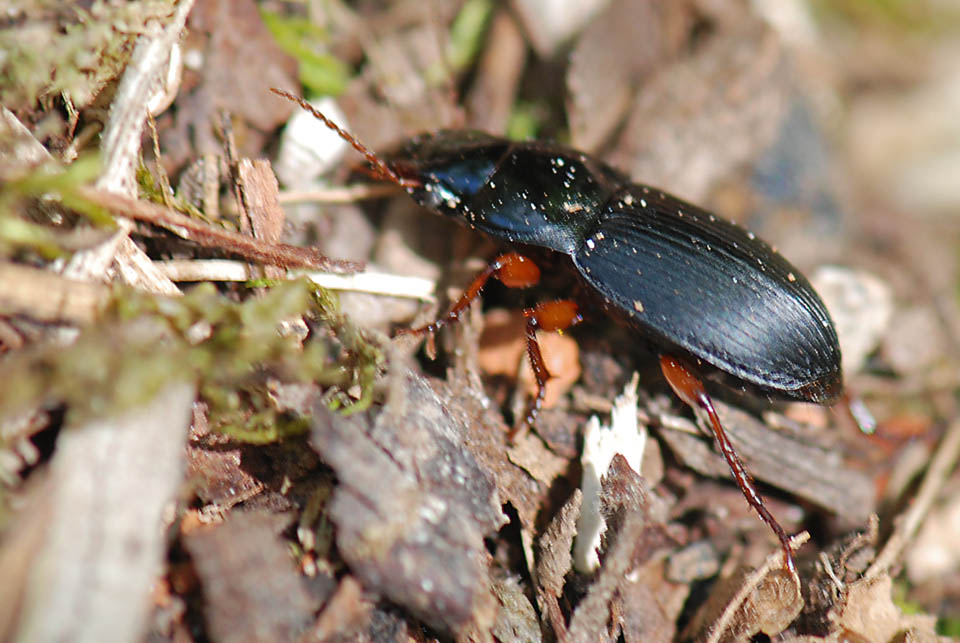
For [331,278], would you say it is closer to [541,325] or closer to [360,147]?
[360,147]

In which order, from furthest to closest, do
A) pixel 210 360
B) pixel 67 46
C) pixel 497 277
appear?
pixel 497 277 → pixel 67 46 → pixel 210 360

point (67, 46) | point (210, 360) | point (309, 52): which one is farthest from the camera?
point (309, 52)

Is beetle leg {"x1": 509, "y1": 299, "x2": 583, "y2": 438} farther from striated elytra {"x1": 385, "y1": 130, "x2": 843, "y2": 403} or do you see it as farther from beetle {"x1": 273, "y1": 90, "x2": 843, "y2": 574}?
striated elytra {"x1": 385, "y1": 130, "x2": 843, "y2": 403}

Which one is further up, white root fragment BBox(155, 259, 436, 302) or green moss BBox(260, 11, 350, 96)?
green moss BBox(260, 11, 350, 96)

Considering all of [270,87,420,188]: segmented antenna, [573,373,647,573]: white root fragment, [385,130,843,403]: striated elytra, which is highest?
[385,130,843,403]: striated elytra

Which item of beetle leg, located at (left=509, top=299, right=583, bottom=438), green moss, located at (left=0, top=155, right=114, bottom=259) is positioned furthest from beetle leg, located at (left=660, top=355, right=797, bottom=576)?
green moss, located at (left=0, top=155, right=114, bottom=259)

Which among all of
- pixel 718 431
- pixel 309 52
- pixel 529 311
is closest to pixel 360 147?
pixel 309 52

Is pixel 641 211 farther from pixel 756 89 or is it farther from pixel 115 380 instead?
pixel 115 380

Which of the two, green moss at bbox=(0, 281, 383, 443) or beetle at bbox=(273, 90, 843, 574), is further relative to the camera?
beetle at bbox=(273, 90, 843, 574)
